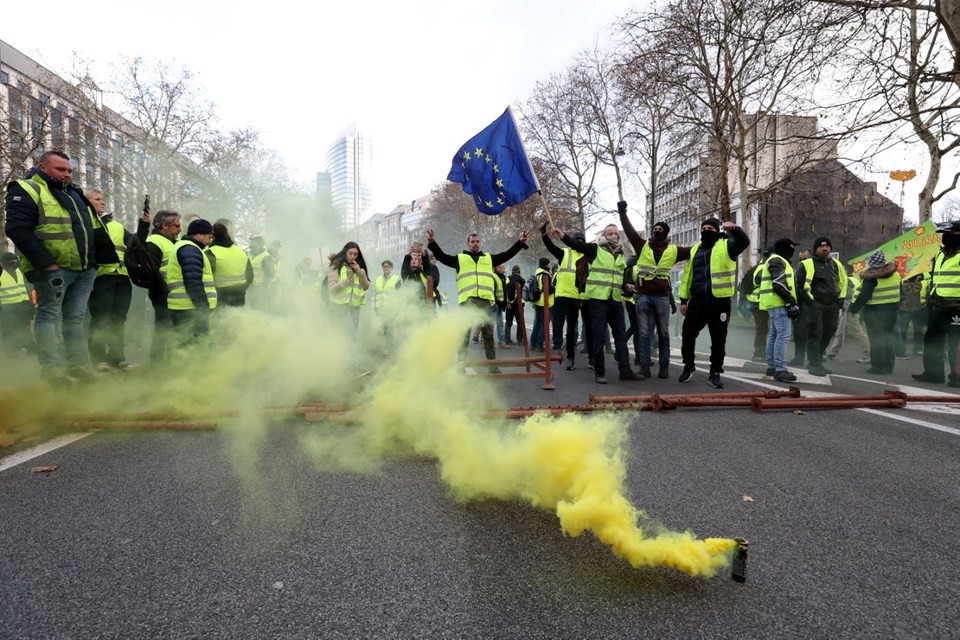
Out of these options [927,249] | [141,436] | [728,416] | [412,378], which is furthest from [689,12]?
[141,436]

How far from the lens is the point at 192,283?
5.38m

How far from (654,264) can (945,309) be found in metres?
3.63

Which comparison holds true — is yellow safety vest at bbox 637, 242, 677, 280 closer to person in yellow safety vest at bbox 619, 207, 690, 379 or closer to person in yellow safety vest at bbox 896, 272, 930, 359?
person in yellow safety vest at bbox 619, 207, 690, 379

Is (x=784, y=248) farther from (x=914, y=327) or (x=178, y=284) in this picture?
(x=178, y=284)

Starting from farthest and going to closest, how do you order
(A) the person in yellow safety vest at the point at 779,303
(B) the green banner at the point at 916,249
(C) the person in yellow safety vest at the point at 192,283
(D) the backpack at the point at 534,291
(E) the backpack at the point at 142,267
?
(D) the backpack at the point at 534,291
(B) the green banner at the point at 916,249
(A) the person in yellow safety vest at the point at 779,303
(E) the backpack at the point at 142,267
(C) the person in yellow safety vest at the point at 192,283

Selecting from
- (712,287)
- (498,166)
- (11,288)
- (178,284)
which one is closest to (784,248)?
(712,287)

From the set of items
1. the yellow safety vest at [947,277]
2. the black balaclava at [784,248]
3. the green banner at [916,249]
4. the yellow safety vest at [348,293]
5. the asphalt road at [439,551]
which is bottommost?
the asphalt road at [439,551]

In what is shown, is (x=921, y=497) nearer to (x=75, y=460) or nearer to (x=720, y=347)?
(x=720, y=347)

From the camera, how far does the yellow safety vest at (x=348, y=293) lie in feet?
24.6

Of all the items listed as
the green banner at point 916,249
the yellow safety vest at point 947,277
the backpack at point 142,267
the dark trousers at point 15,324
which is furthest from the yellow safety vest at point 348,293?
the green banner at point 916,249

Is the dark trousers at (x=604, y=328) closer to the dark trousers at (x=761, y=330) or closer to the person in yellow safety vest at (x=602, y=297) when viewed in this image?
the person in yellow safety vest at (x=602, y=297)

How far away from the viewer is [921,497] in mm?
2736

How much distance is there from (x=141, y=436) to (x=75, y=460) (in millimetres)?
582

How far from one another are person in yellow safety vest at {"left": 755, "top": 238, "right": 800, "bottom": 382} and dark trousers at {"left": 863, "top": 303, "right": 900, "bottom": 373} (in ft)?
6.11
